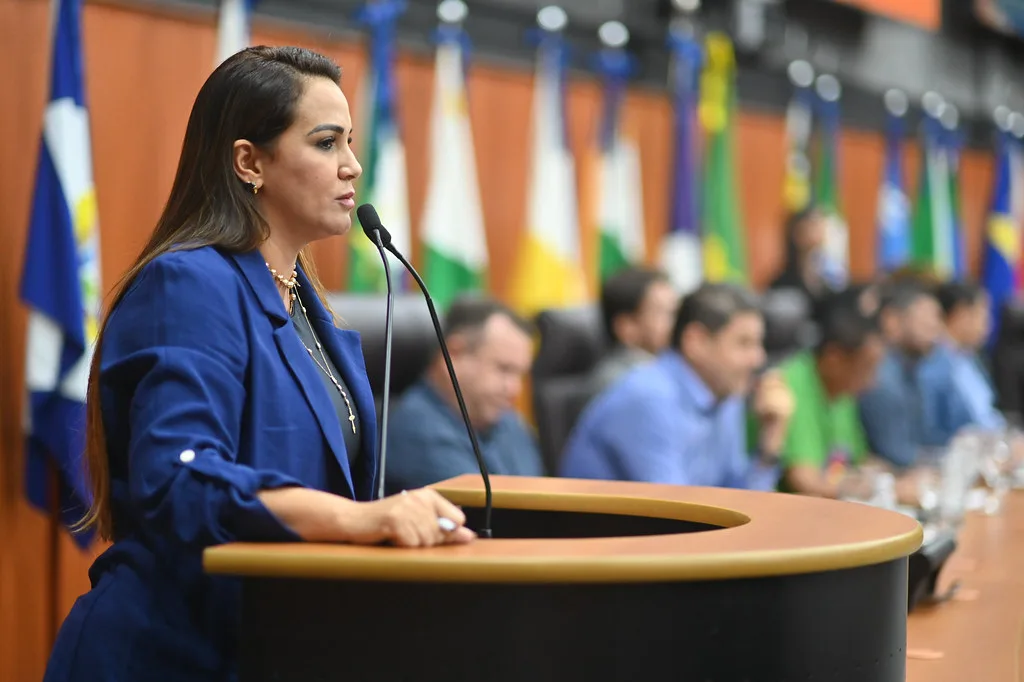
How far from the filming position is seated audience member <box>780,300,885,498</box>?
466 centimetres

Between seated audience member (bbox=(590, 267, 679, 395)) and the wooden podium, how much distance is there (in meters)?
3.11

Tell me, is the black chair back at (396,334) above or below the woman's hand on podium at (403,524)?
above

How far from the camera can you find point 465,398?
3256mm

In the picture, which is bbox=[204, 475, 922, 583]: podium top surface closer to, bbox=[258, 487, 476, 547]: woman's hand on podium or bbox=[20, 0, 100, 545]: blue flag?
bbox=[258, 487, 476, 547]: woman's hand on podium

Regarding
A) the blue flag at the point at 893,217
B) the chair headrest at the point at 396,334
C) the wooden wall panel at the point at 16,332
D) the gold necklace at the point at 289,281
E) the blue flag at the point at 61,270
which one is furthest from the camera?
the blue flag at the point at 893,217

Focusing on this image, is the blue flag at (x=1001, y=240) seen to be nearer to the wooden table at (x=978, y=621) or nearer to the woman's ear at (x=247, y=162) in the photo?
the wooden table at (x=978, y=621)

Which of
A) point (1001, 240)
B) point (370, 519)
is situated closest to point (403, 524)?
point (370, 519)

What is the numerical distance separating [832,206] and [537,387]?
4418 mm

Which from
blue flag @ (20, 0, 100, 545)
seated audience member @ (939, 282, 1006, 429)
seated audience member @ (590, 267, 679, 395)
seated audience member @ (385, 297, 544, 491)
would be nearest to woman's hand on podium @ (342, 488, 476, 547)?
seated audience member @ (385, 297, 544, 491)

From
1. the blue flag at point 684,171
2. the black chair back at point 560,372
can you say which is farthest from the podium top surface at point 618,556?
the blue flag at point 684,171

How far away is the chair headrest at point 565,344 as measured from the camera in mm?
4043

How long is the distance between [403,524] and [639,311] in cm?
328

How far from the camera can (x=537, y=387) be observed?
4000 mm

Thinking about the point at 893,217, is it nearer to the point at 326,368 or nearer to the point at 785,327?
the point at 785,327
